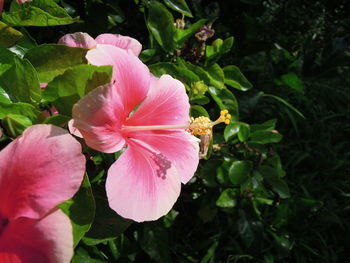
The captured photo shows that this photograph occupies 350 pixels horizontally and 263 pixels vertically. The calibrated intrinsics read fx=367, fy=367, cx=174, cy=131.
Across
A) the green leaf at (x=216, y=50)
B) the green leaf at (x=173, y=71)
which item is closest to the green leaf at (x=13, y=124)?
the green leaf at (x=173, y=71)

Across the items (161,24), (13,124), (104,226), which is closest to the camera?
(13,124)

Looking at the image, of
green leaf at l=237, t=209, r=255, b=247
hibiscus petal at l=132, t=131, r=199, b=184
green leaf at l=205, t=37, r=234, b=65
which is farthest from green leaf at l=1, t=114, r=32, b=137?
green leaf at l=237, t=209, r=255, b=247

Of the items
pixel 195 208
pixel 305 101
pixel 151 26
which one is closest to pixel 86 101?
pixel 151 26

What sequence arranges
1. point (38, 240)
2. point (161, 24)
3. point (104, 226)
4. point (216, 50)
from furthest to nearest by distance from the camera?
1. point (216, 50)
2. point (161, 24)
3. point (104, 226)
4. point (38, 240)

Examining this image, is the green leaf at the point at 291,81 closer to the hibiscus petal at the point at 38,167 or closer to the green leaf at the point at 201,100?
the green leaf at the point at 201,100

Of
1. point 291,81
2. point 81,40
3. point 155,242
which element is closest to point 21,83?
point 81,40

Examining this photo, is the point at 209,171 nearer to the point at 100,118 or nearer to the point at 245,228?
the point at 245,228

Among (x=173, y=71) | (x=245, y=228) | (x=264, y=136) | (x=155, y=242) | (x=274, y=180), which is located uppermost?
(x=173, y=71)

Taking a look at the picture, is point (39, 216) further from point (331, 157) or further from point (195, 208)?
point (331, 157)
